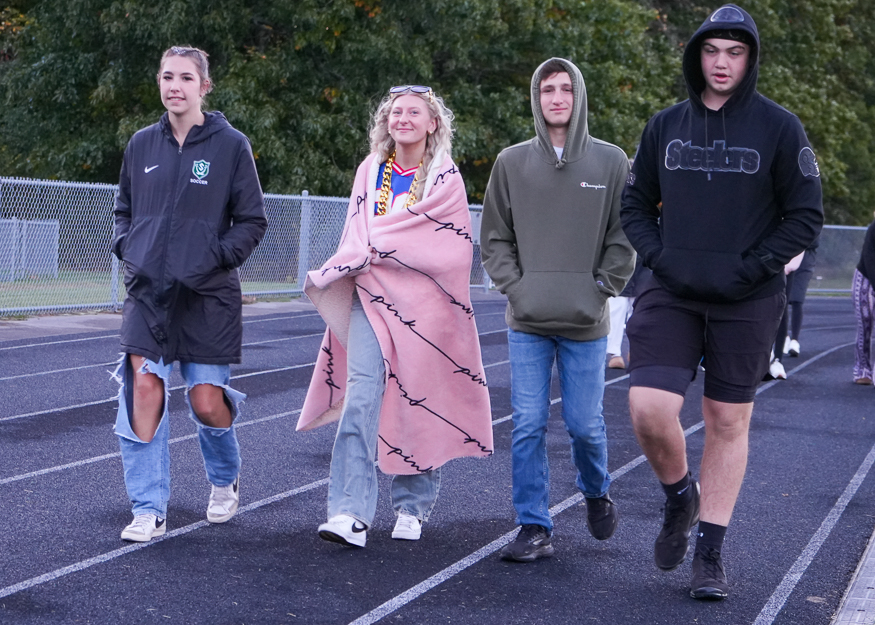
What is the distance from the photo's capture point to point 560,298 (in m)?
4.57

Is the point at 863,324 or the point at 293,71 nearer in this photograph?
the point at 863,324

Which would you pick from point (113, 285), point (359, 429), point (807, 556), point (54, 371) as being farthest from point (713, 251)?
point (113, 285)

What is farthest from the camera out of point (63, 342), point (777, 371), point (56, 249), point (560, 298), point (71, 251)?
point (71, 251)

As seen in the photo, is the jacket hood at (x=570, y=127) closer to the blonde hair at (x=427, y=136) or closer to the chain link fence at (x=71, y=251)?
the blonde hair at (x=427, y=136)

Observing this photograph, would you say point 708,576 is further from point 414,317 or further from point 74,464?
point 74,464

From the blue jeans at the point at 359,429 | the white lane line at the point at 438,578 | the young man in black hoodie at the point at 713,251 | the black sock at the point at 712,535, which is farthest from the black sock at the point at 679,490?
the blue jeans at the point at 359,429

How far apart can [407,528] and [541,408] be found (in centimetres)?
80

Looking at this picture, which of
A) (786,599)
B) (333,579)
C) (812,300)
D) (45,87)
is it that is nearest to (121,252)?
(333,579)

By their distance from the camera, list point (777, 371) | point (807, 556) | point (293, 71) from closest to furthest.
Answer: point (807, 556) → point (777, 371) → point (293, 71)

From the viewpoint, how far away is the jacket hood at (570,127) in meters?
4.66

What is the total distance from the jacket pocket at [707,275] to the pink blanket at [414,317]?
1.03 metres

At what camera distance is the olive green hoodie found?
181 inches

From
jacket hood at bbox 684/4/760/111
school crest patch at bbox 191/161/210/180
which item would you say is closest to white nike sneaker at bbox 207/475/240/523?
school crest patch at bbox 191/161/210/180

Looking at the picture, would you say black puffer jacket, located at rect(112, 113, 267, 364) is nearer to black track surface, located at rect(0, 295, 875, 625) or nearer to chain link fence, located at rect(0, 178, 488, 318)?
black track surface, located at rect(0, 295, 875, 625)
